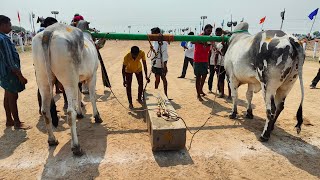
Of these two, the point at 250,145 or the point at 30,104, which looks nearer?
the point at 250,145

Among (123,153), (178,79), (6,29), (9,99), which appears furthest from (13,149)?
(178,79)

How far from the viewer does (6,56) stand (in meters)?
4.99

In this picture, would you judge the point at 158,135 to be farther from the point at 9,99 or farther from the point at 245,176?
the point at 9,99

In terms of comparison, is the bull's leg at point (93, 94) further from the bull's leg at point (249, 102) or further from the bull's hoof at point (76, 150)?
the bull's leg at point (249, 102)

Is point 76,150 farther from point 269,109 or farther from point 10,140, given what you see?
point 269,109

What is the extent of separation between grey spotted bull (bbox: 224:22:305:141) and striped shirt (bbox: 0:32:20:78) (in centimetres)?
458

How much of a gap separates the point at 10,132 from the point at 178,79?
7.08m

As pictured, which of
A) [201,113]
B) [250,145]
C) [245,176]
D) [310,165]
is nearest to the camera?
[245,176]

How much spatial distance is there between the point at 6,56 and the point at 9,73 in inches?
14.8

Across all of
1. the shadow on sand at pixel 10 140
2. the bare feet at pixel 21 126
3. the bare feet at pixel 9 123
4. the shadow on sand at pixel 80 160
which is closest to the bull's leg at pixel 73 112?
the shadow on sand at pixel 80 160

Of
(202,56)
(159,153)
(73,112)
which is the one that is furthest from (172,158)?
(202,56)

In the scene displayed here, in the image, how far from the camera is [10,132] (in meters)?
5.34

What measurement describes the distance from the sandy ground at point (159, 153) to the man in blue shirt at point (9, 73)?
0.37 metres

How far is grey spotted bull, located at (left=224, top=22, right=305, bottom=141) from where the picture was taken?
4504mm
